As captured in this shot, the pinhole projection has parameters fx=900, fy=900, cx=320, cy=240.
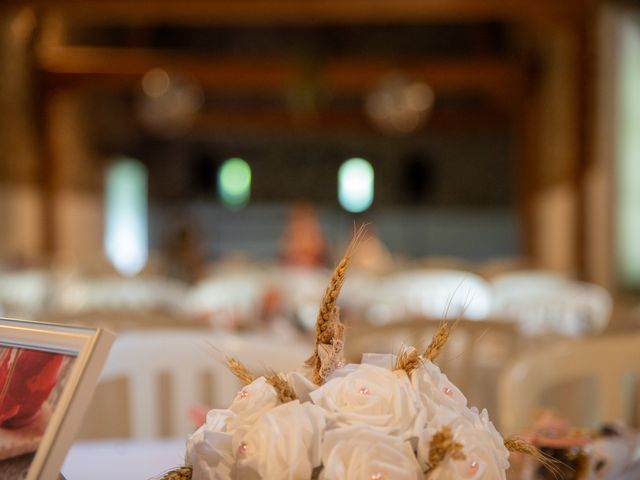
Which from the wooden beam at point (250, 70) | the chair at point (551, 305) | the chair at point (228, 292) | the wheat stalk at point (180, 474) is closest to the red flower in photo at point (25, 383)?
the wheat stalk at point (180, 474)

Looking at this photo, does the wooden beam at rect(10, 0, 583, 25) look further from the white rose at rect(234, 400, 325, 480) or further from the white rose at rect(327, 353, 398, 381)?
the white rose at rect(234, 400, 325, 480)

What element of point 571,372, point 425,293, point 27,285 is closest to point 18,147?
point 27,285

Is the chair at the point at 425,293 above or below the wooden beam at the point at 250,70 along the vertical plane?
below

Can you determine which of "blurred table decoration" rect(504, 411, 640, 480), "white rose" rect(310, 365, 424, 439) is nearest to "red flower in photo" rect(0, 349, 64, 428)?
"white rose" rect(310, 365, 424, 439)

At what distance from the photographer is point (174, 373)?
2105 millimetres

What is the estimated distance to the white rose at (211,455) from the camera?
2.47 ft

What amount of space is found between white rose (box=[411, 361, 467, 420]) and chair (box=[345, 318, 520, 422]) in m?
1.65

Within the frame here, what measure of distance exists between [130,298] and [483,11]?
4440 millimetres

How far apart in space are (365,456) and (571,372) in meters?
1.45

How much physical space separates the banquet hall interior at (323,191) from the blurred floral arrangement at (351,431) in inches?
2.3

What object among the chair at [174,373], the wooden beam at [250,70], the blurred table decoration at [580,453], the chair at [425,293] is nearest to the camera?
the blurred table decoration at [580,453]

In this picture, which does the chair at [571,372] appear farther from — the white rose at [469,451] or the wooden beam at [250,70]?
the wooden beam at [250,70]

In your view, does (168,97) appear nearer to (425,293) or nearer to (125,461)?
(425,293)

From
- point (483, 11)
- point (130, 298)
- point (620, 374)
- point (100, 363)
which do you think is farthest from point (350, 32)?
point (100, 363)
